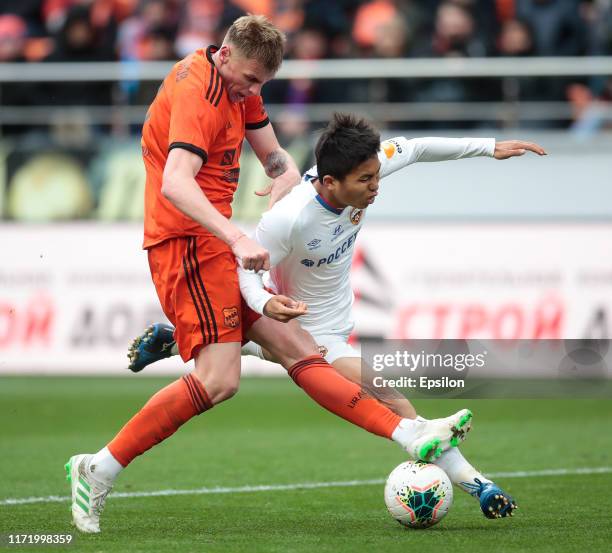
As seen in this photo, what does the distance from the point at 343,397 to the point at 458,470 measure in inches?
26.6

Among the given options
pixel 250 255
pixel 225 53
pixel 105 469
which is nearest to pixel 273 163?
pixel 225 53

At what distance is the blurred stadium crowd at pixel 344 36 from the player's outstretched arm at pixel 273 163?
829 centimetres

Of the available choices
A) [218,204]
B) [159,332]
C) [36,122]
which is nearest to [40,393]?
[36,122]

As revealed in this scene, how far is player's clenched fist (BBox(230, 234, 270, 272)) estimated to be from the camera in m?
5.77

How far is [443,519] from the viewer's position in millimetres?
6727

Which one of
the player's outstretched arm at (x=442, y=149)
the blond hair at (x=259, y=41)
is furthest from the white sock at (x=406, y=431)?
the blond hair at (x=259, y=41)

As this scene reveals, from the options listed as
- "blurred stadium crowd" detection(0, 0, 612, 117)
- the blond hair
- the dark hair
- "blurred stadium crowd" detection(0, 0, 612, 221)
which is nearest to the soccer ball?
the dark hair

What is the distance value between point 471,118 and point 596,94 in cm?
157

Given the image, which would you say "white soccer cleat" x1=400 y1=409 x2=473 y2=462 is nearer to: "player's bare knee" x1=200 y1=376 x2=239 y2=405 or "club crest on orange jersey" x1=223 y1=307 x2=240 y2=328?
"player's bare knee" x1=200 y1=376 x2=239 y2=405

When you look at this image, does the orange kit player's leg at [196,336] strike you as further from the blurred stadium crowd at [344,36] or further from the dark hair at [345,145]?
the blurred stadium crowd at [344,36]

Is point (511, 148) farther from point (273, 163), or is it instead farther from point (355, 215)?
point (273, 163)

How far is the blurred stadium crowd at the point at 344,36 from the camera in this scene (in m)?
15.1

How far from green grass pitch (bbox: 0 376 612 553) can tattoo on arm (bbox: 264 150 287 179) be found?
1827 mm

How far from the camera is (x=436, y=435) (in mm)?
6043
